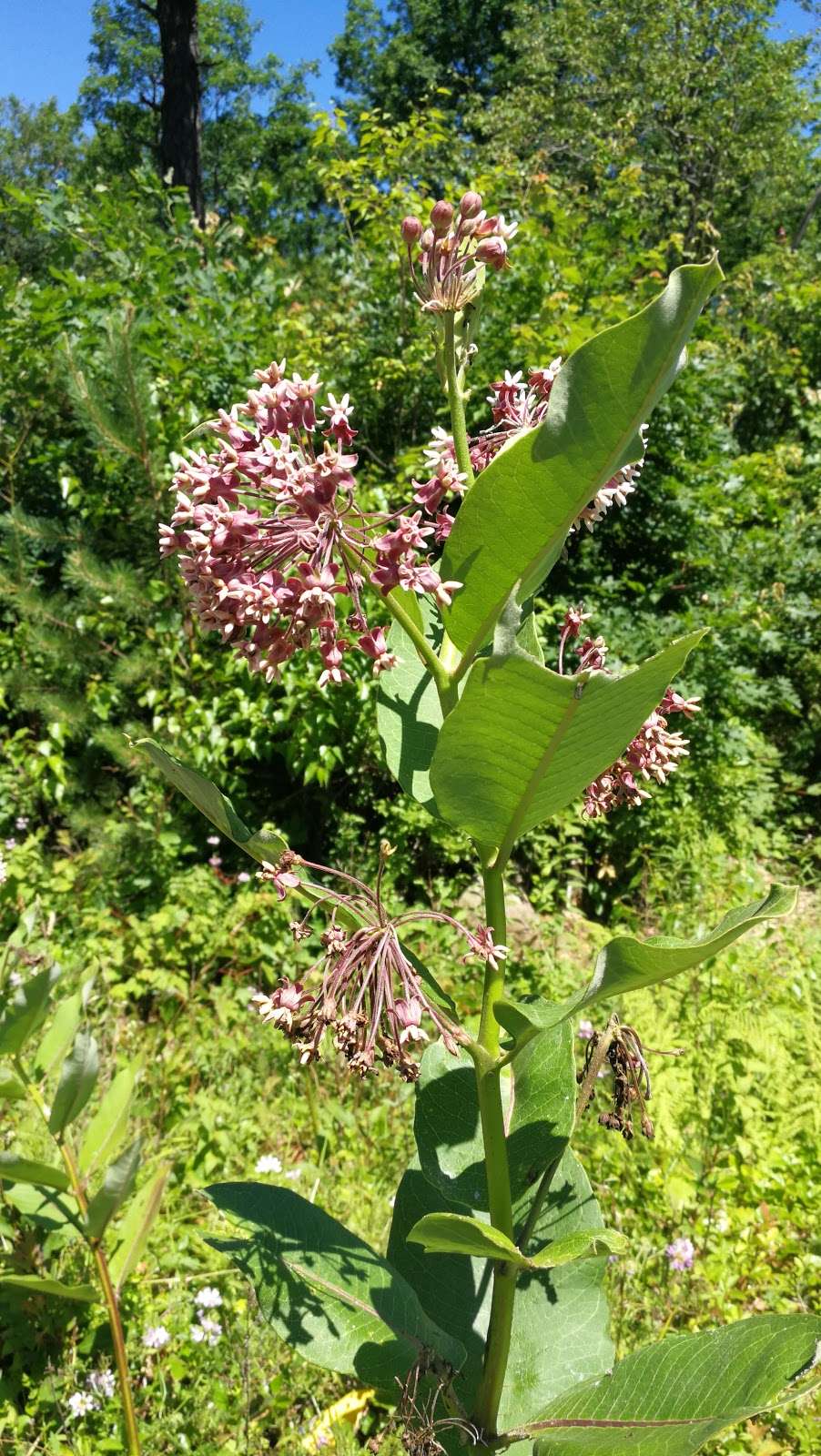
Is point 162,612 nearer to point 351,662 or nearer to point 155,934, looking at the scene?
point 351,662

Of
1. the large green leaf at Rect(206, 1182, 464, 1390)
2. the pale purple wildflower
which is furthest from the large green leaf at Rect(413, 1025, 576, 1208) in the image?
the pale purple wildflower

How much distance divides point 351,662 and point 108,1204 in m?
2.57

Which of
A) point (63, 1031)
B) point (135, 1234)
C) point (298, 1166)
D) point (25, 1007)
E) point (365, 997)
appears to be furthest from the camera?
point (298, 1166)

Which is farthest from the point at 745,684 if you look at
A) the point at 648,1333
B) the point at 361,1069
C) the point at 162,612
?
the point at 361,1069

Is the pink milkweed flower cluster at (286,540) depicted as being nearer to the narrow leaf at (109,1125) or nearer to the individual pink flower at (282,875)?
the individual pink flower at (282,875)

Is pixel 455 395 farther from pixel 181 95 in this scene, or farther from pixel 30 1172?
pixel 181 95

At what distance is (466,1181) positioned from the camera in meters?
1.19

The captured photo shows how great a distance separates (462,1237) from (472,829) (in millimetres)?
372

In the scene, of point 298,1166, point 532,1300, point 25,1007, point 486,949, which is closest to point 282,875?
point 486,949

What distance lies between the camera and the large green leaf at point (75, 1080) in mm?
1704

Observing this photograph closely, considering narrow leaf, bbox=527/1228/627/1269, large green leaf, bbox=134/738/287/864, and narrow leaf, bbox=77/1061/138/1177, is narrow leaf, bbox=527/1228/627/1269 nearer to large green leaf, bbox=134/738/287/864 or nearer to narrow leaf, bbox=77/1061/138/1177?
large green leaf, bbox=134/738/287/864

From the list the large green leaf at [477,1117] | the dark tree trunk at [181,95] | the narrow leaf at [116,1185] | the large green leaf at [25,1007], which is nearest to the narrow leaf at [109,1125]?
the narrow leaf at [116,1185]

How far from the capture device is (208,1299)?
2.41 meters

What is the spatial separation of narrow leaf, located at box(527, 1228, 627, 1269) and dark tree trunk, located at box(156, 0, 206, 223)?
325 inches
